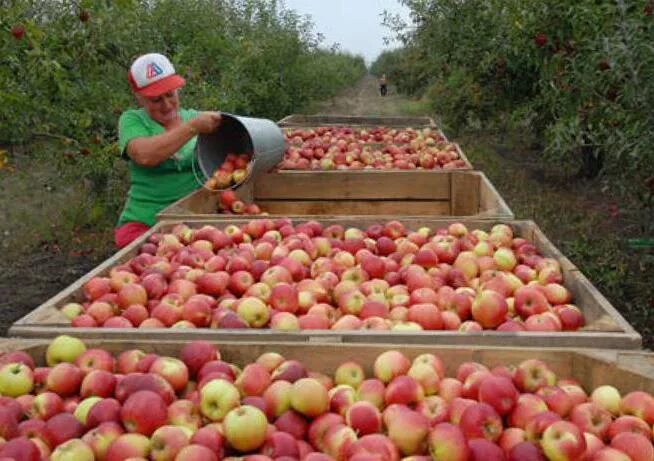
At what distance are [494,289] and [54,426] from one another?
5.16 feet

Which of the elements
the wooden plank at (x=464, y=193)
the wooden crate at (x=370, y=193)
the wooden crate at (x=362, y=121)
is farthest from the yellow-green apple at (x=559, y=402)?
the wooden crate at (x=362, y=121)

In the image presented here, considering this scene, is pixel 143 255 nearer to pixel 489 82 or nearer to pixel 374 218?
pixel 374 218

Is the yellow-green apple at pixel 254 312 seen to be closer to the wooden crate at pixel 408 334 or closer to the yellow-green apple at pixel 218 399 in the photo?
the wooden crate at pixel 408 334

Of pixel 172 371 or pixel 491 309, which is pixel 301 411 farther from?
pixel 491 309

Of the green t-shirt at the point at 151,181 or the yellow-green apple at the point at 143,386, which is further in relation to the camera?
the green t-shirt at the point at 151,181

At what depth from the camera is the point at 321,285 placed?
2.86m

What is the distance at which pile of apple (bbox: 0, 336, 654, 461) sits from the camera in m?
1.71

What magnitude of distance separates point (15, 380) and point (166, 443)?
568 mm

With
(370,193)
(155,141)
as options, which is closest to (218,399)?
(155,141)

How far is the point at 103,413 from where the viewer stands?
1.87 m

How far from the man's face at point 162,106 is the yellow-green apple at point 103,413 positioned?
2.63 meters

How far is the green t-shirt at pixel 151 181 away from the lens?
14.0ft

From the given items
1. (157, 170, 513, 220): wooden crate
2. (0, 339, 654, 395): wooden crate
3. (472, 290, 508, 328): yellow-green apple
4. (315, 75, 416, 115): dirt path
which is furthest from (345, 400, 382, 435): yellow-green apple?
(315, 75, 416, 115): dirt path

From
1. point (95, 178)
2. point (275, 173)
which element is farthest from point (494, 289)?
point (95, 178)
